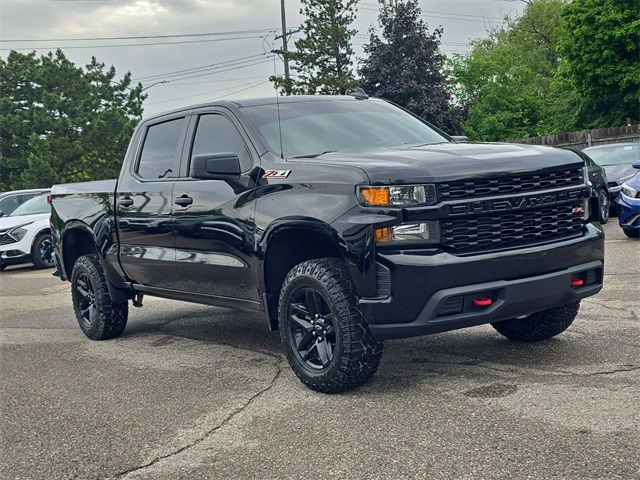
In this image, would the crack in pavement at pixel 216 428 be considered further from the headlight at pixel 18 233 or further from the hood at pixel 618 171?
the headlight at pixel 18 233

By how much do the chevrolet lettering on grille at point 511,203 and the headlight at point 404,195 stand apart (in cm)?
14

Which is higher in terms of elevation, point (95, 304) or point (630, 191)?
point (630, 191)

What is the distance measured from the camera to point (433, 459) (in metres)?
3.91

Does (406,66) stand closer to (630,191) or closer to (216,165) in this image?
(630,191)

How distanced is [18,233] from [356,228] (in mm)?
13849

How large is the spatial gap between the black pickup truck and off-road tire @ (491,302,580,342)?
0.01 meters

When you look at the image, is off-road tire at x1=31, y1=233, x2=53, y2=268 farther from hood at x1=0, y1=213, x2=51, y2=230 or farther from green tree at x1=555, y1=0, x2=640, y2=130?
green tree at x1=555, y1=0, x2=640, y2=130

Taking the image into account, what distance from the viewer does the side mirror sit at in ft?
18.5

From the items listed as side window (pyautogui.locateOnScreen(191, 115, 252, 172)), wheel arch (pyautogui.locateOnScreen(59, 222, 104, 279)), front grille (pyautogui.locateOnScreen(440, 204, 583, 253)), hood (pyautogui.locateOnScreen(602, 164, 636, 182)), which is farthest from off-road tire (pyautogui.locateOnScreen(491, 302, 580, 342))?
hood (pyautogui.locateOnScreen(602, 164, 636, 182))

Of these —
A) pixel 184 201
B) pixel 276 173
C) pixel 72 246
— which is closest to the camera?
pixel 276 173

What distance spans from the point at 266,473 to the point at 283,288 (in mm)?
1615

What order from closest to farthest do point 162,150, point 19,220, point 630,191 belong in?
point 162,150
point 630,191
point 19,220

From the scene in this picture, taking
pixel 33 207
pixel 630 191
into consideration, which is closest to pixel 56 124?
pixel 33 207

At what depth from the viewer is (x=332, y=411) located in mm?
4852
